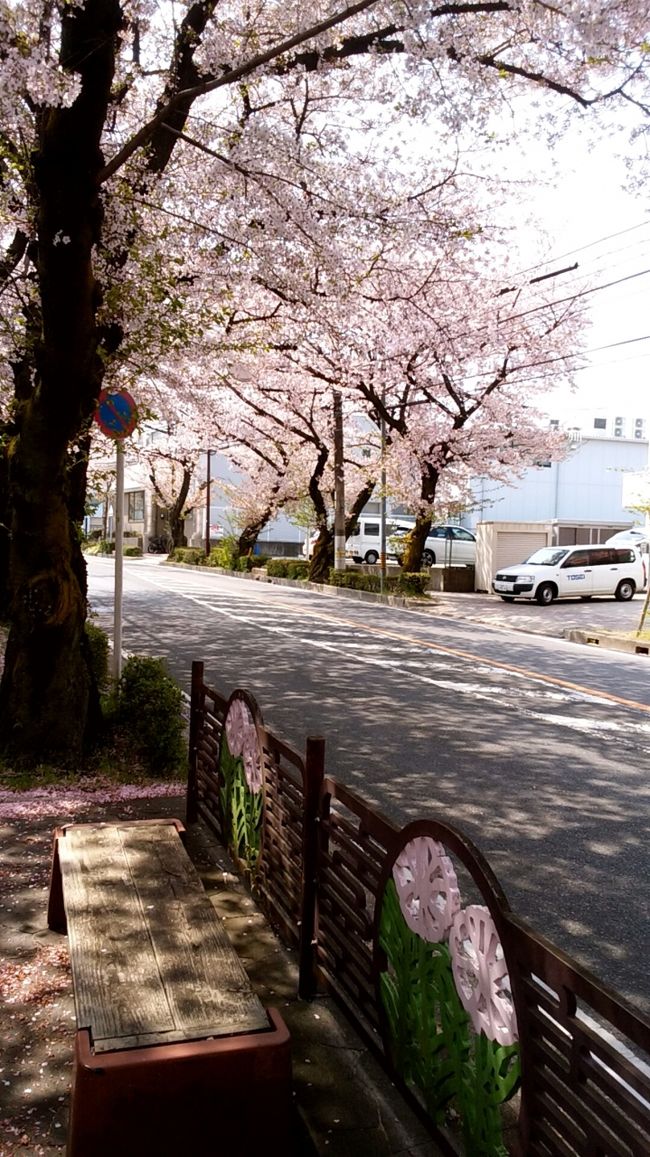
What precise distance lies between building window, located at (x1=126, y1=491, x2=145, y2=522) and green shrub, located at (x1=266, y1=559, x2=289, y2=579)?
133 ft

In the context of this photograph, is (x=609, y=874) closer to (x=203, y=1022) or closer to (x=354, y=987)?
(x=354, y=987)

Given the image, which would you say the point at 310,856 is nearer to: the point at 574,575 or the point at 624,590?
the point at 574,575

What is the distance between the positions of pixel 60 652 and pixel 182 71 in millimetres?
5044

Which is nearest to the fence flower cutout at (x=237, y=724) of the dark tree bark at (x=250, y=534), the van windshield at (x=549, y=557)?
the van windshield at (x=549, y=557)

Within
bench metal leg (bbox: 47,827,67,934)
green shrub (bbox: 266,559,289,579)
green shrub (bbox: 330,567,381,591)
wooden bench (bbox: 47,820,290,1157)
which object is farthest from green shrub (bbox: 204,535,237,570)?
wooden bench (bbox: 47,820,290,1157)

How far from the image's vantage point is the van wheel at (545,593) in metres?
27.3

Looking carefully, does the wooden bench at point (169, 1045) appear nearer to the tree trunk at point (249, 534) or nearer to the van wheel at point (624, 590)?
the van wheel at point (624, 590)

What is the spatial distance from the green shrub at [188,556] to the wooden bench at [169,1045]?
146 feet

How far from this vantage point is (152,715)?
7.36 meters

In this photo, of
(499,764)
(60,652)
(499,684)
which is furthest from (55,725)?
(499,684)

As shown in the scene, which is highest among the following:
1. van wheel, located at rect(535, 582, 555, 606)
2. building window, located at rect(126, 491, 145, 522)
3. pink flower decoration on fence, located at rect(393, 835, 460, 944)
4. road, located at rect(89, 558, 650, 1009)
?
building window, located at rect(126, 491, 145, 522)

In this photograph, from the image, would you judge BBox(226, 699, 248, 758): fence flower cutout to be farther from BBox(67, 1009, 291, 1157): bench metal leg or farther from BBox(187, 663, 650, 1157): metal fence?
BBox(67, 1009, 291, 1157): bench metal leg

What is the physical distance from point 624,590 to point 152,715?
2415 centimetres

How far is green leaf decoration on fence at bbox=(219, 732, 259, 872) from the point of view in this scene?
14.3 feet
